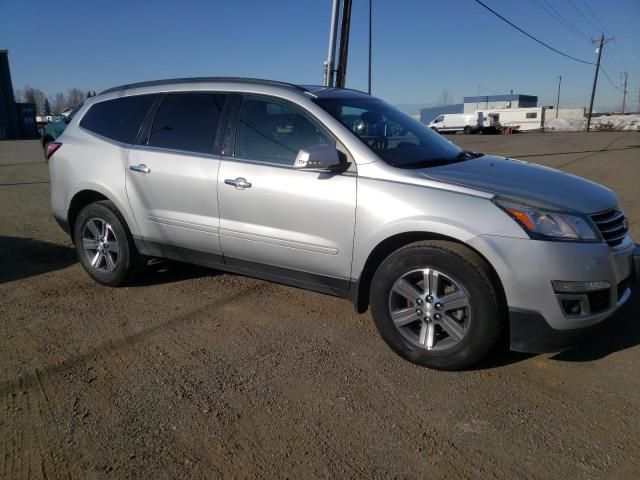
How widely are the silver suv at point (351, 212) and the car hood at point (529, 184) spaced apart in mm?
18

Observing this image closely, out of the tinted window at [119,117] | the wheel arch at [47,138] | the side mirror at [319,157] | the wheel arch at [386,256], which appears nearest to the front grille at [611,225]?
the wheel arch at [386,256]

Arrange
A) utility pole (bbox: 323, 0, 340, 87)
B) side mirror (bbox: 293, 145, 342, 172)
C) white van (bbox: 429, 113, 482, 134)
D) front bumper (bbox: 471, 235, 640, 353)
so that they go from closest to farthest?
front bumper (bbox: 471, 235, 640, 353), side mirror (bbox: 293, 145, 342, 172), utility pole (bbox: 323, 0, 340, 87), white van (bbox: 429, 113, 482, 134)

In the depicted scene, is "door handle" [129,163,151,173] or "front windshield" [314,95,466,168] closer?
"front windshield" [314,95,466,168]

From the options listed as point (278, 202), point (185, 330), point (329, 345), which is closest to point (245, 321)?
point (185, 330)

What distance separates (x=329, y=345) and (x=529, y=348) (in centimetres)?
131

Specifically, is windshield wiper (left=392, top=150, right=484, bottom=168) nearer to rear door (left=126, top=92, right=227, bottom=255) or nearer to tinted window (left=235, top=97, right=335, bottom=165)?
tinted window (left=235, top=97, right=335, bottom=165)

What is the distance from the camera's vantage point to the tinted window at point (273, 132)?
3700 mm

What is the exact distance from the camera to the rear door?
159 inches

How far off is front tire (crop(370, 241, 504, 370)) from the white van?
44586 mm

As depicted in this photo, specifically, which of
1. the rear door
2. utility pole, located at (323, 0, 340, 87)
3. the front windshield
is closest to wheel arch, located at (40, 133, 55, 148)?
utility pole, located at (323, 0, 340, 87)

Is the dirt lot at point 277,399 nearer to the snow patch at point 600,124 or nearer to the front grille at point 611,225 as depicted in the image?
the front grille at point 611,225

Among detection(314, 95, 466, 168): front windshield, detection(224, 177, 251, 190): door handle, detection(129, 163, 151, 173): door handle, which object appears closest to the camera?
detection(314, 95, 466, 168): front windshield

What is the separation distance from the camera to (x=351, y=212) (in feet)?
11.2

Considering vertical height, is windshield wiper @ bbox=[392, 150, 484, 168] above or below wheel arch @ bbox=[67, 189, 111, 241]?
above
